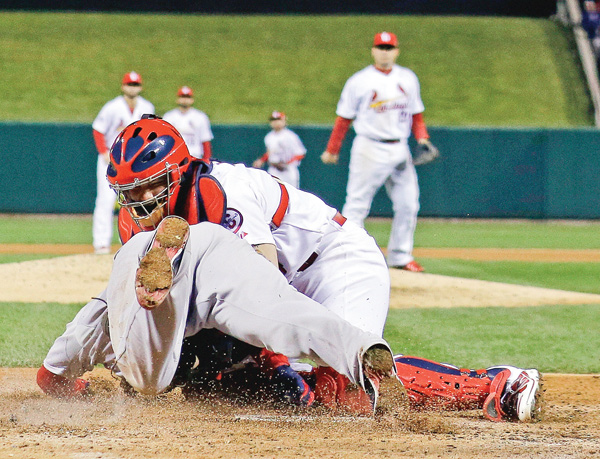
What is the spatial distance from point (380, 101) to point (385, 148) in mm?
443

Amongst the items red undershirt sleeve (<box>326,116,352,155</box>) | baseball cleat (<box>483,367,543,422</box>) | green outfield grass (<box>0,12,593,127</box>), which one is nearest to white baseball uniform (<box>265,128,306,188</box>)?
green outfield grass (<box>0,12,593,127</box>)

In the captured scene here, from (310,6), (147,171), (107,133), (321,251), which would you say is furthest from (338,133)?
(310,6)

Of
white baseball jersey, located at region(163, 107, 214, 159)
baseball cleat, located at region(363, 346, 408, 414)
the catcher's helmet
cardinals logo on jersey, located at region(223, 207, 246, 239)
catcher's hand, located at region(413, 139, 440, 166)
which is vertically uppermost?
white baseball jersey, located at region(163, 107, 214, 159)

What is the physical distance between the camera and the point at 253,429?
3395 millimetres

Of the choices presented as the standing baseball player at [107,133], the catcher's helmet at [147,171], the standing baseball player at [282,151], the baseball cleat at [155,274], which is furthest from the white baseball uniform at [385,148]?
the standing baseball player at [282,151]

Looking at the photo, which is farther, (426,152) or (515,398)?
(426,152)

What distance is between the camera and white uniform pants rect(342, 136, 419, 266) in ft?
28.0

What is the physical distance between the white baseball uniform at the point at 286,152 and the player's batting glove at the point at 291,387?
10.7 metres

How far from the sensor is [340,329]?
3035 millimetres

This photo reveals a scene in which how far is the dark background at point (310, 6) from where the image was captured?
2405 cm

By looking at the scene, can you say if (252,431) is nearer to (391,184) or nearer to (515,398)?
(515,398)

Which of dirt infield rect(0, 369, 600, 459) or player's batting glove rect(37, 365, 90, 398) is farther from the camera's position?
player's batting glove rect(37, 365, 90, 398)

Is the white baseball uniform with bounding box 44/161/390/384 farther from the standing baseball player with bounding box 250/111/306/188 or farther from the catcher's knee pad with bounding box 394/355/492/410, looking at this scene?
the standing baseball player with bounding box 250/111/306/188

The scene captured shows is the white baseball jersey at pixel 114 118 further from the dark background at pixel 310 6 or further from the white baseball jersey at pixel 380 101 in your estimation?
the dark background at pixel 310 6
